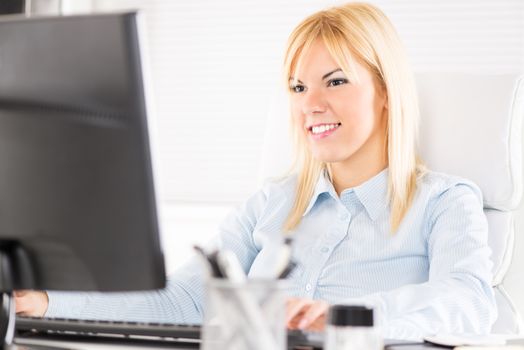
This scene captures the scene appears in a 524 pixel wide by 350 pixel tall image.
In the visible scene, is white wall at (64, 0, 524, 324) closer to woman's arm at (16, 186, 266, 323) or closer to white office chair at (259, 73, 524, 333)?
white office chair at (259, 73, 524, 333)

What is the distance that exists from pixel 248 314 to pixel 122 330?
1.23 ft

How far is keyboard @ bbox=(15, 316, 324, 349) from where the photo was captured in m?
1.01

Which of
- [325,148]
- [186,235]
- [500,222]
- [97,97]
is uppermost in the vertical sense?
[97,97]

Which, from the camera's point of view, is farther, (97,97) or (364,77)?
(364,77)

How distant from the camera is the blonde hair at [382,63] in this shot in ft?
5.49

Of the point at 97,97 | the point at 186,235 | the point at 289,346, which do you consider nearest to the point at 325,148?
the point at 289,346

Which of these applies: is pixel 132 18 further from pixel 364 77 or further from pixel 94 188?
pixel 364 77

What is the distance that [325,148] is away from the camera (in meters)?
1.70

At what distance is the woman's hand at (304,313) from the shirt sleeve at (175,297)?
0.16 metres

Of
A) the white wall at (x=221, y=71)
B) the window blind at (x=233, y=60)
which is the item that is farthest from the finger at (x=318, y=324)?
the white wall at (x=221, y=71)

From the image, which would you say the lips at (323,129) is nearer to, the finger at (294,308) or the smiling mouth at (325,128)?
the smiling mouth at (325,128)

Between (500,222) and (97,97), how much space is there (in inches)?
43.6

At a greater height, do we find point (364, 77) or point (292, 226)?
point (364, 77)

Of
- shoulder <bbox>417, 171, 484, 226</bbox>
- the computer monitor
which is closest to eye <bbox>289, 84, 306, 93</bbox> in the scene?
shoulder <bbox>417, 171, 484, 226</bbox>
